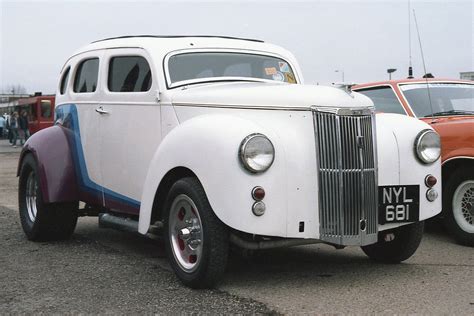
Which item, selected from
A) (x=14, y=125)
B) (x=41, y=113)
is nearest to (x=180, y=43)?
(x=41, y=113)

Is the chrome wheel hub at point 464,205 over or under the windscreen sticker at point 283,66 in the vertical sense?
under

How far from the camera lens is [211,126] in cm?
444

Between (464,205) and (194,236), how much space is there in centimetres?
307

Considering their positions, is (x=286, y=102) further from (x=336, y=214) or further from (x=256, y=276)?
(x=256, y=276)

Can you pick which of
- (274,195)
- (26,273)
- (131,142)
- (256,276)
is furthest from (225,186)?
(26,273)

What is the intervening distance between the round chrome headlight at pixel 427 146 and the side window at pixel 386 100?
2.07m

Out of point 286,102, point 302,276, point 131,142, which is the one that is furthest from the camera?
point 131,142

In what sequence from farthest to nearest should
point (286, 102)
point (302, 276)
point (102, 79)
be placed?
1. point (102, 79)
2. point (302, 276)
3. point (286, 102)

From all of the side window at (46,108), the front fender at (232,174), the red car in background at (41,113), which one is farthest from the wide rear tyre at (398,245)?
the side window at (46,108)

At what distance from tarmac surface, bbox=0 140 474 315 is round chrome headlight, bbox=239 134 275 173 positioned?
93cm

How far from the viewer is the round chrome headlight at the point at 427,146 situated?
4875 millimetres

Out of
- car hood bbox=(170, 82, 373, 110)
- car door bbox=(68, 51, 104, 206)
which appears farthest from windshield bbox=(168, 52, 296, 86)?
car door bbox=(68, 51, 104, 206)

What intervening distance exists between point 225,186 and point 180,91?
1.26 m

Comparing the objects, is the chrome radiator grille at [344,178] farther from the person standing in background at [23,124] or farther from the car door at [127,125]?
the person standing in background at [23,124]
